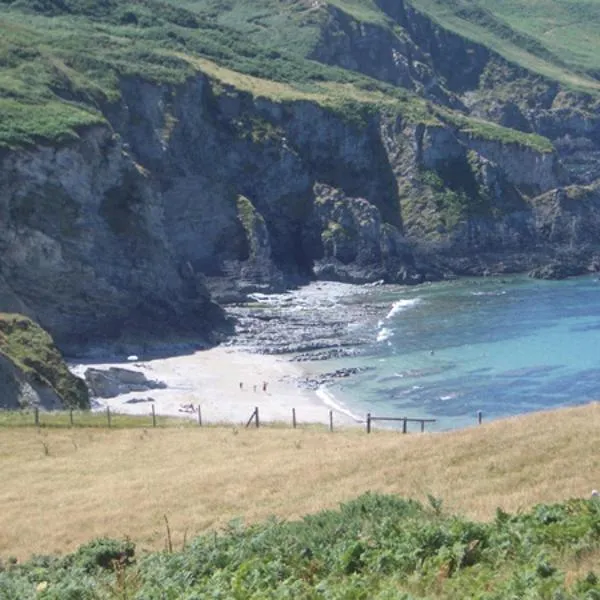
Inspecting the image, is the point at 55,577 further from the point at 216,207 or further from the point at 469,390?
the point at 216,207

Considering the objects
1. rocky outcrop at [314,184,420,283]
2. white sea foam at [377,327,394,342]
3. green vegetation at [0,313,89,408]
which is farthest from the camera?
rocky outcrop at [314,184,420,283]

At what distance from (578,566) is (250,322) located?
253ft

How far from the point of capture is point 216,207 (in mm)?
106438

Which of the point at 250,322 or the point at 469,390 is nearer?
the point at 469,390

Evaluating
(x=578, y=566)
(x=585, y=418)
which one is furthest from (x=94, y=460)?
(x=578, y=566)

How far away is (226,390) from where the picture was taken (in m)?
65.9

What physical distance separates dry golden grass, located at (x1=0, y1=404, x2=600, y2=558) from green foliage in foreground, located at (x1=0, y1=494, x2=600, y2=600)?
3.04m

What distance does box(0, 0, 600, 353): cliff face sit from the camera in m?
78.9

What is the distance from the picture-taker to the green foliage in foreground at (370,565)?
40.2 feet

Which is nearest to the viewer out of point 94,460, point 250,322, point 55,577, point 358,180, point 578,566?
point 578,566

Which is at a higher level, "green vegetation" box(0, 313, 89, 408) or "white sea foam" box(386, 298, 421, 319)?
"green vegetation" box(0, 313, 89, 408)

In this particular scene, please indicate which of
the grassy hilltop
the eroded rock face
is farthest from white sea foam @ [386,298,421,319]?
the grassy hilltop

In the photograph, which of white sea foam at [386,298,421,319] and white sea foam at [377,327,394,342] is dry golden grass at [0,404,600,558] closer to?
white sea foam at [377,327,394,342]

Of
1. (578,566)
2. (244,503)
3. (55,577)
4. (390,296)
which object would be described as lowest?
(390,296)
